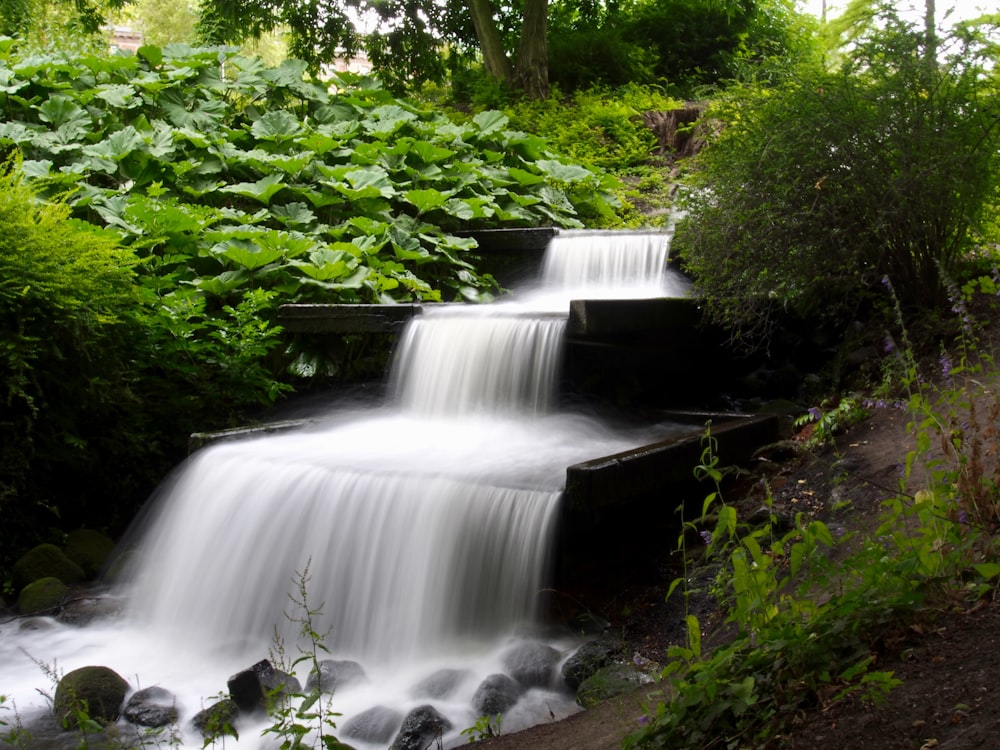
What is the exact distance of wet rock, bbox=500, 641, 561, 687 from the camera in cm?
418

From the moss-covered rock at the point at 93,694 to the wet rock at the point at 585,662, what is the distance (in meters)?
2.06

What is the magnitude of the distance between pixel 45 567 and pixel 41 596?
315mm

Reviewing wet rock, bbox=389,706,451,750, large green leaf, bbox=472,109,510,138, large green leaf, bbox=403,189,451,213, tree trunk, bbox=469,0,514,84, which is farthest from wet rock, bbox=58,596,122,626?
tree trunk, bbox=469,0,514,84

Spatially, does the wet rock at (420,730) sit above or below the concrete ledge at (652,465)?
below

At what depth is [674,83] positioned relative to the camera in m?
15.7

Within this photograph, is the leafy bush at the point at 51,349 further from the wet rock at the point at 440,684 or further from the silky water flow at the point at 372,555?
the wet rock at the point at 440,684

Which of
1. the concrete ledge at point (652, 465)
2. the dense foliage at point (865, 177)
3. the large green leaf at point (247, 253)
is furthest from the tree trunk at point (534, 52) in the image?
the concrete ledge at point (652, 465)

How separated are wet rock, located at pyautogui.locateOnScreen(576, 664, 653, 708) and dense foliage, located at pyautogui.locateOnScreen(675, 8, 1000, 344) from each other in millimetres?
2622

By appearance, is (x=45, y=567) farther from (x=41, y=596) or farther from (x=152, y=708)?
(x=152, y=708)

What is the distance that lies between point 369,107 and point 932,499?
1033 centimetres

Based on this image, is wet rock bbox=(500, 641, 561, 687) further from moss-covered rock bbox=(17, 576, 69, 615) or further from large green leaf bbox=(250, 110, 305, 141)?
large green leaf bbox=(250, 110, 305, 141)

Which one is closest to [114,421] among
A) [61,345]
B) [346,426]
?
[61,345]

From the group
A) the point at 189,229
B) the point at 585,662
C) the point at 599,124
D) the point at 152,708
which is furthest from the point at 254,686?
the point at 599,124

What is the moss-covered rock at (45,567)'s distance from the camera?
5.84 metres
